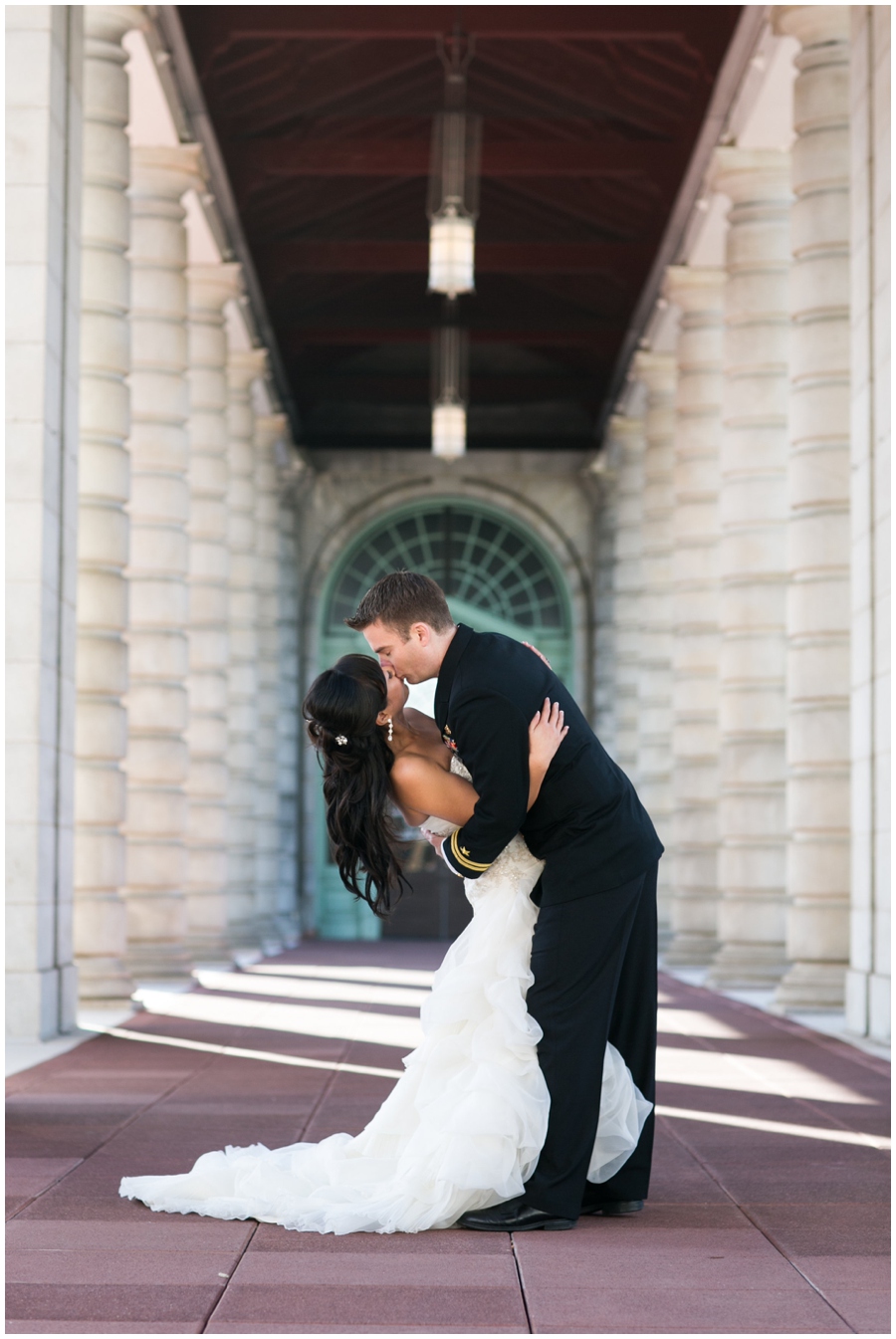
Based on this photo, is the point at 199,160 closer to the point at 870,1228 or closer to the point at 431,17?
the point at 431,17

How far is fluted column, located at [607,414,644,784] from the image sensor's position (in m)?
28.8

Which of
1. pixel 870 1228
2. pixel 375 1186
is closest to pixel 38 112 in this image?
pixel 375 1186

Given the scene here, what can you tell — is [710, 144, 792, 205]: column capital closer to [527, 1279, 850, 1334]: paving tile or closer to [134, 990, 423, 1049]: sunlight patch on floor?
[134, 990, 423, 1049]: sunlight patch on floor

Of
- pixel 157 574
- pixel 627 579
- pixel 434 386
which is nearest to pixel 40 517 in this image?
pixel 157 574

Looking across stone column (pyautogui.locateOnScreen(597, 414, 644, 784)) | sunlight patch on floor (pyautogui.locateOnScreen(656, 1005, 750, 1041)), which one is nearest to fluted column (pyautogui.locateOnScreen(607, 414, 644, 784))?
stone column (pyautogui.locateOnScreen(597, 414, 644, 784))

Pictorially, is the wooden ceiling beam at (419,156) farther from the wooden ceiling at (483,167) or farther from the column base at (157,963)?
the column base at (157,963)

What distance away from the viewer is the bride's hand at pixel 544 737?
5770 mm

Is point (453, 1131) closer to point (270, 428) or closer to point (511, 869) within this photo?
point (511, 869)

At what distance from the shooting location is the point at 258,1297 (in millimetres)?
4590

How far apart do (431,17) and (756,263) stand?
3.93 metres

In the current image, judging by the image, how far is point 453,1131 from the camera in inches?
220

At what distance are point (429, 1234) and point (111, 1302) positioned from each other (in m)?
1.29

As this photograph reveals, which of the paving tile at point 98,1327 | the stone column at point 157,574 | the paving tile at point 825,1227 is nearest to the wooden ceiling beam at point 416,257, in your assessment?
the stone column at point 157,574

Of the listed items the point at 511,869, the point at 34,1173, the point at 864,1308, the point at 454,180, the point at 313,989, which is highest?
the point at 454,180
